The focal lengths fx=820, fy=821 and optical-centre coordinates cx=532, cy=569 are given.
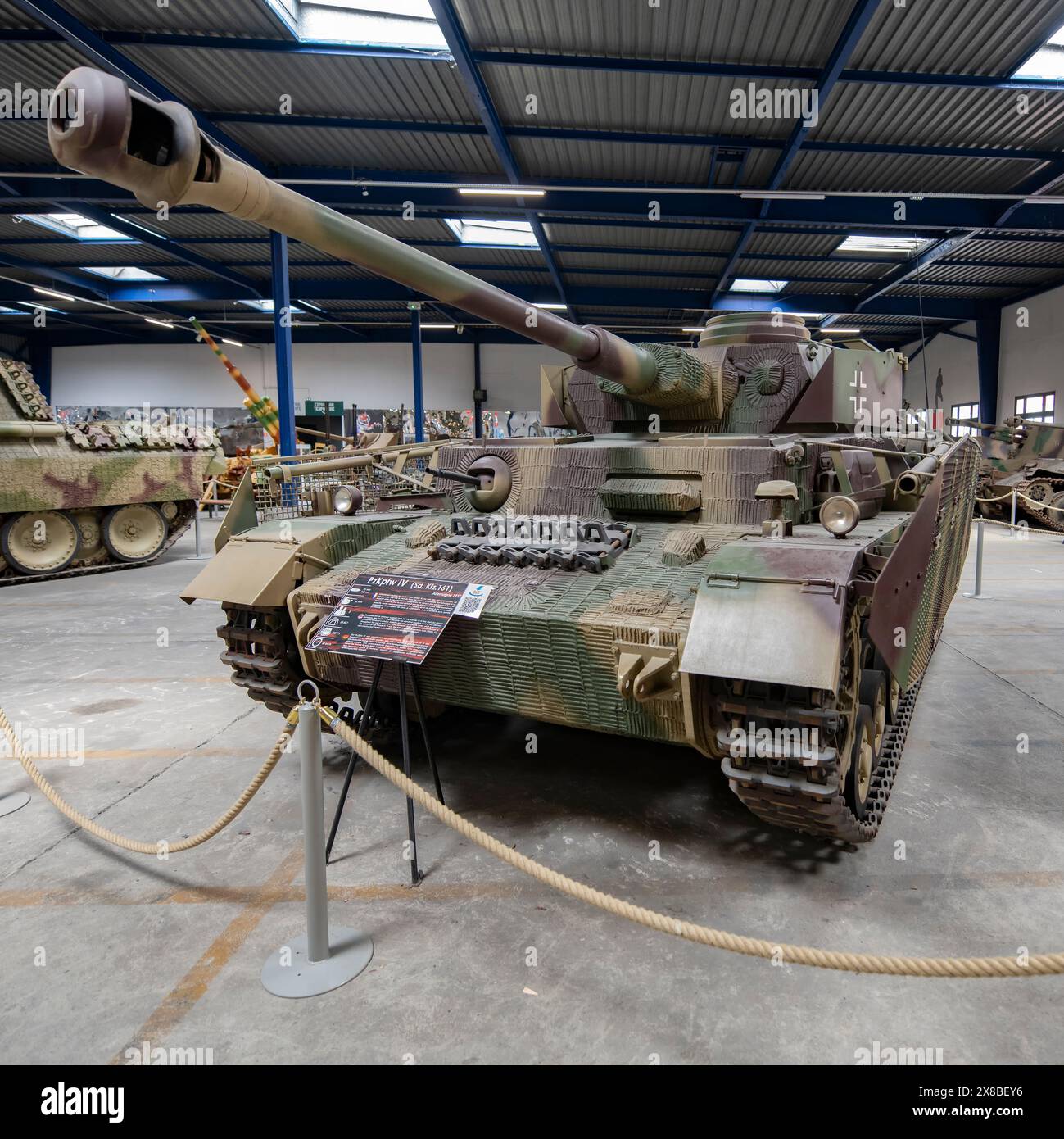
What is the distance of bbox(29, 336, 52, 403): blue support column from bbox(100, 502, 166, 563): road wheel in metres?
17.9

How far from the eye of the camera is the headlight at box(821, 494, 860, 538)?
3.64 m

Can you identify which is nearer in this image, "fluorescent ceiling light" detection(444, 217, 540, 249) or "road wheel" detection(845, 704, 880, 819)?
"road wheel" detection(845, 704, 880, 819)

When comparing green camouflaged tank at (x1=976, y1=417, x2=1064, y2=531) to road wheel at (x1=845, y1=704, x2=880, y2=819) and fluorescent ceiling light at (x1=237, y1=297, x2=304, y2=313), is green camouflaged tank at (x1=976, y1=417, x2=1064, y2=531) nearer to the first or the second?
road wheel at (x1=845, y1=704, x2=880, y2=819)

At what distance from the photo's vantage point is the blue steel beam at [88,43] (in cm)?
837

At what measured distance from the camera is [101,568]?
13.8 m

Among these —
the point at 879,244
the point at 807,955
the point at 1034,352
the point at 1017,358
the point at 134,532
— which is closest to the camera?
the point at 807,955

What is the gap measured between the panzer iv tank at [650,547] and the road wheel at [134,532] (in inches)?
353

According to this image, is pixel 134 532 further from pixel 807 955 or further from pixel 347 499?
pixel 807 955

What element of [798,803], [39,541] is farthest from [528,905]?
[39,541]

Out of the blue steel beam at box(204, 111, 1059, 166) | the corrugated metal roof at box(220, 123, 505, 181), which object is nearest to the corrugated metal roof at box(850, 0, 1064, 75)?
the blue steel beam at box(204, 111, 1059, 166)

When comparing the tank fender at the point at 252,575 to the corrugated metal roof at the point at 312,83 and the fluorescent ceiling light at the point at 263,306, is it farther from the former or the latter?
the fluorescent ceiling light at the point at 263,306

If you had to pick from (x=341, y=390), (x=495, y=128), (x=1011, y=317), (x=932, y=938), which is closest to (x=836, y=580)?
(x=932, y=938)

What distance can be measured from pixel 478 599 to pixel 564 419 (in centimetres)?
303

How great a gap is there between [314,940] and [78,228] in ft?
60.0
